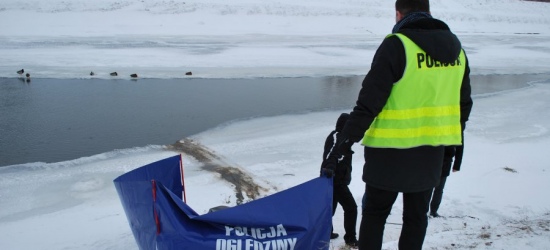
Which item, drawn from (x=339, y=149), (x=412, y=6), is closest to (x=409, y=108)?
(x=339, y=149)

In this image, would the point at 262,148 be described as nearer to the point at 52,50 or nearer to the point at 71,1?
the point at 52,50

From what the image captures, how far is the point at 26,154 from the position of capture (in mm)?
6031

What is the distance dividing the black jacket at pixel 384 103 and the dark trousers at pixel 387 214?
3.2 inches

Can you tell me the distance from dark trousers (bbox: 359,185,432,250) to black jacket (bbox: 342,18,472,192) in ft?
0.27

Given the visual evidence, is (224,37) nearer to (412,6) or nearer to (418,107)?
(412,6)

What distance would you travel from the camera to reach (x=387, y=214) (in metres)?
2.25

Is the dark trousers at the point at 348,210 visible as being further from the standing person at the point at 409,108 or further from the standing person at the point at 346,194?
the standing person at the point at 409,108

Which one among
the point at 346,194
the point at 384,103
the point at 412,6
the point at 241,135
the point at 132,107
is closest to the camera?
the point at 384,103

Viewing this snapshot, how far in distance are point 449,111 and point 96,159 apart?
4689 millimetres

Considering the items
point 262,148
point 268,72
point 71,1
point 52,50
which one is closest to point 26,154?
point 262,148

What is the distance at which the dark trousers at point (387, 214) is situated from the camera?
7.20ft

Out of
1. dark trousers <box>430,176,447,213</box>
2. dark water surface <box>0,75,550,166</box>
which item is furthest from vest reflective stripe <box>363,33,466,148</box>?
dark water surface <box>0,75,550,166</box>

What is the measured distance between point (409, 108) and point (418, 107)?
4cm

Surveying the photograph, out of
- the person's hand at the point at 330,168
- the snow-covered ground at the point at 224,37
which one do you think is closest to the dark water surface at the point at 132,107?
the snow-covered ground at the point at 224,37
